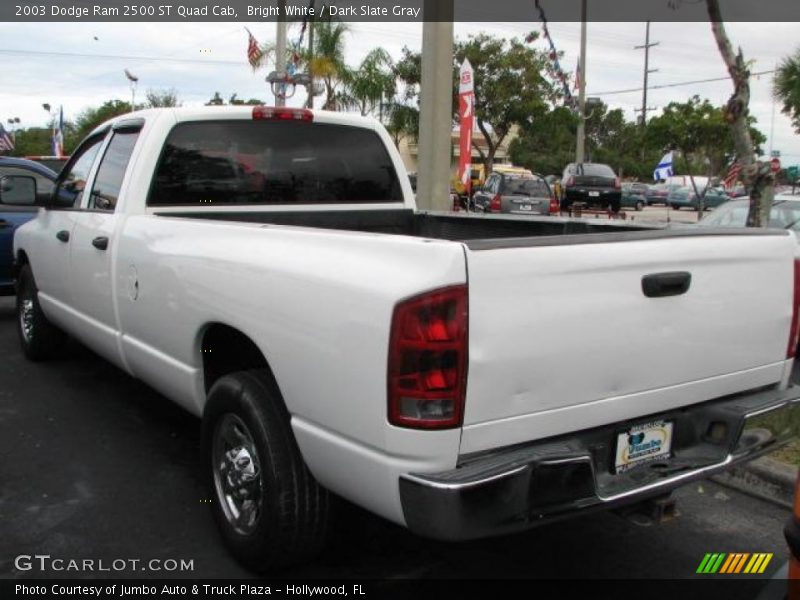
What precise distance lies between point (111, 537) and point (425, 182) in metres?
6.91

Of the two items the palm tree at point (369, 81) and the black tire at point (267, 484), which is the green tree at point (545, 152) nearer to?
the palm tree at point (369, 81)

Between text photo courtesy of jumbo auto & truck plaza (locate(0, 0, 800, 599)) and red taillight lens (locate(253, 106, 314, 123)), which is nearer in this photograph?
text photo courtesy of jumbo auto & truck plaza (locate(0, 0, 800, 599))

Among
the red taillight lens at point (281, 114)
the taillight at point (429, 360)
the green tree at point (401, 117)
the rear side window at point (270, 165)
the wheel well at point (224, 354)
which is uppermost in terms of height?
the green tree at point (401, 117)

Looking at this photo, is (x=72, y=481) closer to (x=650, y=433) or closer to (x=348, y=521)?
(x=348, y=521)

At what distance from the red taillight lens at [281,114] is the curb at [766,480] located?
3.06 metres

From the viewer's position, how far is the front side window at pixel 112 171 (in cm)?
458

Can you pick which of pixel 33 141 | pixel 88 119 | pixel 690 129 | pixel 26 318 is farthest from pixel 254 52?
pixel 33 141

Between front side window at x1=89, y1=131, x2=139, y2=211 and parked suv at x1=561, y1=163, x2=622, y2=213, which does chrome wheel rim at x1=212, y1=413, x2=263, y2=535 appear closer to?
front side window at x1=89, y1=131, x2=139, y2=211

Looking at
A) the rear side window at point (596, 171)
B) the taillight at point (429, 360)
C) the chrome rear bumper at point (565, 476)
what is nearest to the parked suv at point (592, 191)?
the rear side window at point (596, 171)

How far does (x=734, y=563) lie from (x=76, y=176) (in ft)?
15.4

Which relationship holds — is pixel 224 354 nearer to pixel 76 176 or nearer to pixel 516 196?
pixel 76 176

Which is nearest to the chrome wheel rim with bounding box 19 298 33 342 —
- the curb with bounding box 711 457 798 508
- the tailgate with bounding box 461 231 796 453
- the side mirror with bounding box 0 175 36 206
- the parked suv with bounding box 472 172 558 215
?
the side mirror with bounding box 0 175 36 206

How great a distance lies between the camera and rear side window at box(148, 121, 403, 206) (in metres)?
4.46

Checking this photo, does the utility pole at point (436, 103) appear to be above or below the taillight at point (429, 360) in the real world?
above
